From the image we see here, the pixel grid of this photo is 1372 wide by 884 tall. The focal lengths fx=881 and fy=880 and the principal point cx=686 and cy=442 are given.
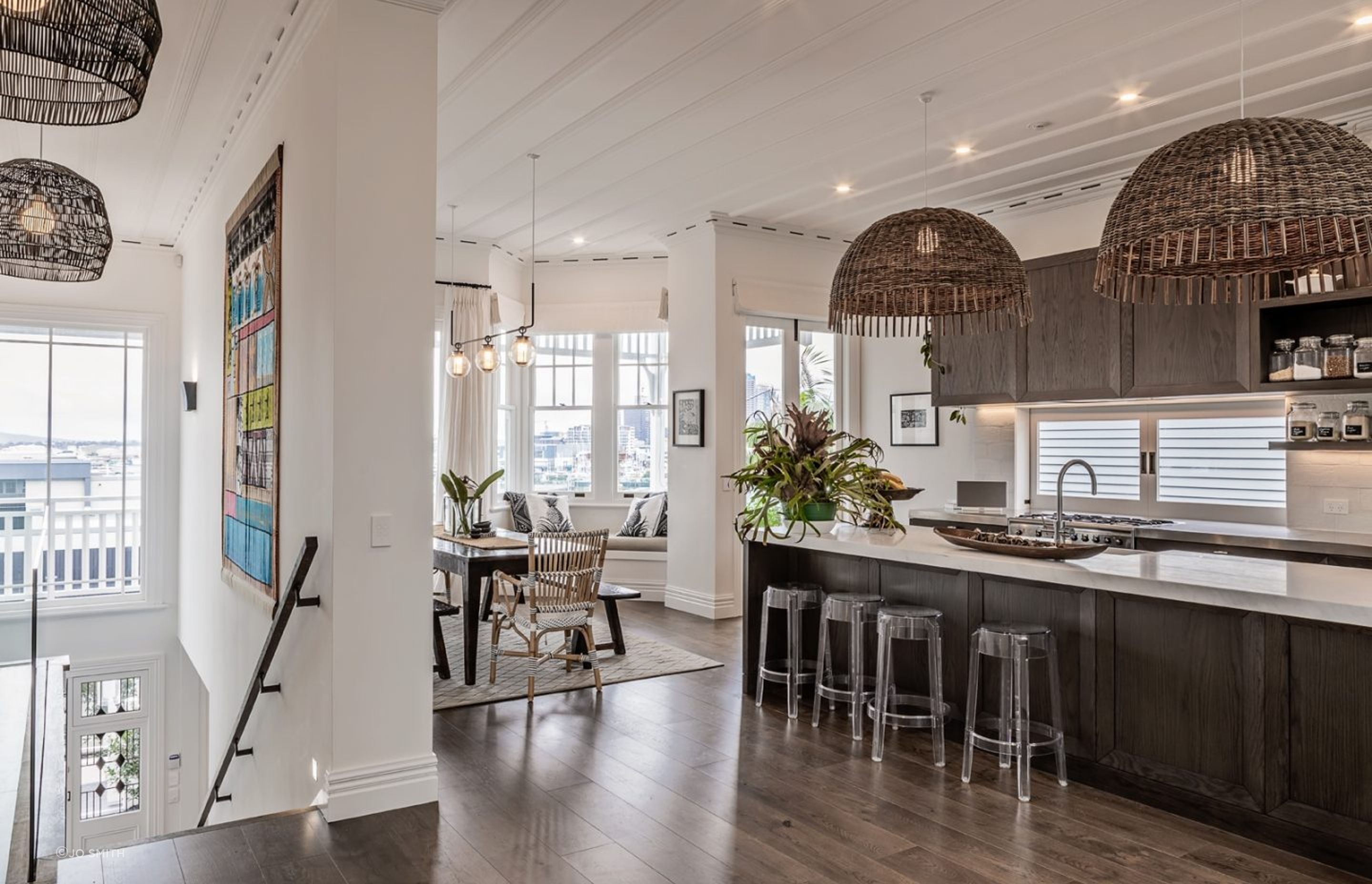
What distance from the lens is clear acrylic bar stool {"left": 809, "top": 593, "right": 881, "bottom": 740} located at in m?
4.20

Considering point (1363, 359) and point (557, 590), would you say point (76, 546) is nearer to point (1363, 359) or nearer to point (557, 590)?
point (557, 590)

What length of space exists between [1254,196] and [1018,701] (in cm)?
200

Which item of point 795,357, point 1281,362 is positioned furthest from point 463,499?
point 1281,362

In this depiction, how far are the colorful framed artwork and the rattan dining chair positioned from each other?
1.31 m

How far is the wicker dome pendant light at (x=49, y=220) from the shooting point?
11.6ft

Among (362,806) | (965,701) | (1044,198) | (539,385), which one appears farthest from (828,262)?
(362,806)

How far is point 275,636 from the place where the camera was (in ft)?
11.9

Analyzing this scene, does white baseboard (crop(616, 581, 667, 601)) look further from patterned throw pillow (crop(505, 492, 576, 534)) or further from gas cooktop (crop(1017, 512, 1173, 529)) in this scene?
gas cooktop (crop(1017, 512, 1173, 529))

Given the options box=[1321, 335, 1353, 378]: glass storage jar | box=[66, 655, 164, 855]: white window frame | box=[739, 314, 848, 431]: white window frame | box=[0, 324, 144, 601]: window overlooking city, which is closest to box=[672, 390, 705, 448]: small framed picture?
box=[739, 314, 848, 431]: white window frame

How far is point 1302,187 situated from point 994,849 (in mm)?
2230

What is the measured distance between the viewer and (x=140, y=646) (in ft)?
24.5

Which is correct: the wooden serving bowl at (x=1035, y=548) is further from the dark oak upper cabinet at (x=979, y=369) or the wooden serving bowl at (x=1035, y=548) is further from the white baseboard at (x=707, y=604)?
the white baseboard at (x=707, y=604)

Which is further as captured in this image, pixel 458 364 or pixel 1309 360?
pixel 458 364

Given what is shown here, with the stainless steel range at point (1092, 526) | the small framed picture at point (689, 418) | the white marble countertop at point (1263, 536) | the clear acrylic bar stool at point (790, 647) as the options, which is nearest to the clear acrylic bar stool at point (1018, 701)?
the clear acrylic bar stool at point (790, 647)
